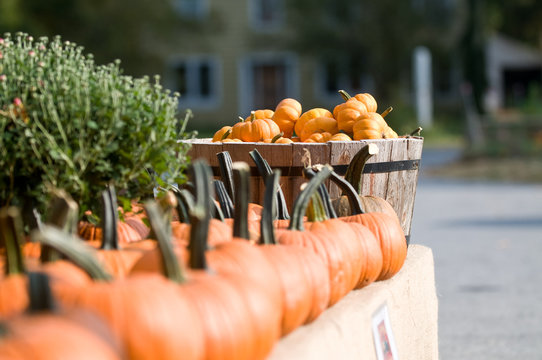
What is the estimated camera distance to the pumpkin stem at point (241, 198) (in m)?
2.11

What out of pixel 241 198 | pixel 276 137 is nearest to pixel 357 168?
pixel 276 137

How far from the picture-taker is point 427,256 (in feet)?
11.2

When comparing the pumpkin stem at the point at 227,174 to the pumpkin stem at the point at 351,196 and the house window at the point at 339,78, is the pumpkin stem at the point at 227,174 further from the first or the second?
the house window at the point at 339,78

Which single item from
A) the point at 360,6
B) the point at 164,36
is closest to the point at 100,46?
the point at 164,36

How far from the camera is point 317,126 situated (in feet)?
12.6

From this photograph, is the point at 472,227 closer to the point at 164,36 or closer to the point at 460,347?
the point at 460,347

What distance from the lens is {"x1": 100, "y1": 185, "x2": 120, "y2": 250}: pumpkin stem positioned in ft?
6.99

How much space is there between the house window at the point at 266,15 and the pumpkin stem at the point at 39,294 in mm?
30891

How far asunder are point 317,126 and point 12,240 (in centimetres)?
235

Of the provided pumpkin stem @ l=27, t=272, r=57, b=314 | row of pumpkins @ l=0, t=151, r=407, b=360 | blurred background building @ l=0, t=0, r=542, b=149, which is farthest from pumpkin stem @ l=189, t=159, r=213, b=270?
blurred background building @ l=0, t=0, r=542, b=149

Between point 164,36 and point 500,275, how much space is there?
23776 mm

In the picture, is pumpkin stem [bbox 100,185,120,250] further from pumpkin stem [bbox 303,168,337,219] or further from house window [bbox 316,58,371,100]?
house window [bbox 316,58,371,100]

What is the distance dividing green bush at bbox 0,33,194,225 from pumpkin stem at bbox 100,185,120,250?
0.67 ft

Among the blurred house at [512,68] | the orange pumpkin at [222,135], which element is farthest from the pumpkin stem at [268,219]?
the blurred house at [512,68]
